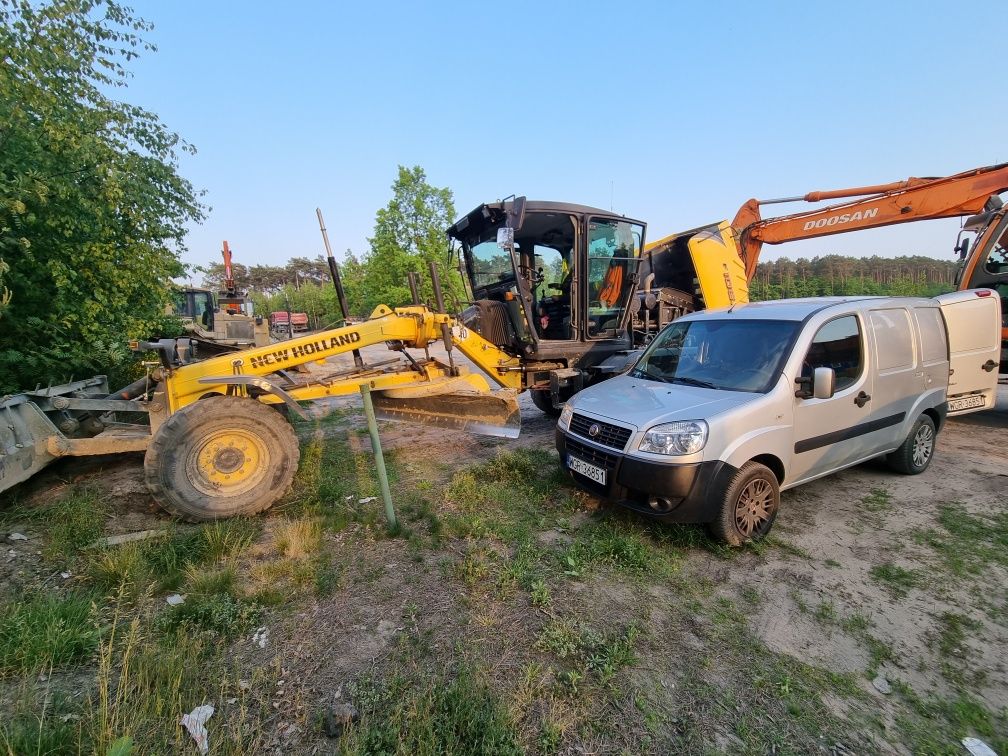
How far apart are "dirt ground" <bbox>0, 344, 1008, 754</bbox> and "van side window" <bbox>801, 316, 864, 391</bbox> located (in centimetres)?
123

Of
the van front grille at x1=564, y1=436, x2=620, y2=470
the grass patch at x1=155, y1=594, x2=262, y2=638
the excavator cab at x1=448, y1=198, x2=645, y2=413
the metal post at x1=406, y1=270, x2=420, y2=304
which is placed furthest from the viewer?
the excavator cab at x1=448, y1=198, x2=645, y2=413

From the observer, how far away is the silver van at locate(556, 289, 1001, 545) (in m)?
3.38

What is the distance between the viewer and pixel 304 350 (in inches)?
189

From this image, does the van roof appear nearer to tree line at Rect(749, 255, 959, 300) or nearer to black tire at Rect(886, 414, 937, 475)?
black tire at Rect(886, 414, 937, 475)

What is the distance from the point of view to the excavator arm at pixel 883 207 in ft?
22.9

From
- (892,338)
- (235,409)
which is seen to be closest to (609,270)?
(892,338)

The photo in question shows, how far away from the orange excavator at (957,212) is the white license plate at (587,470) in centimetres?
708

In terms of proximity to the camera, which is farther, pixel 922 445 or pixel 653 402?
pixel 922 445

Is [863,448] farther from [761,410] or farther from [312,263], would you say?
[312,263]

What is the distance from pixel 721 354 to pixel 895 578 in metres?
2.01

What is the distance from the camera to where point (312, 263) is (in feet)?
178

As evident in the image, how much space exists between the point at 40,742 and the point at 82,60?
711cm

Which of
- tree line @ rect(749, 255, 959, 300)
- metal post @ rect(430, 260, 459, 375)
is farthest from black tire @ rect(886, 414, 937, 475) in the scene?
tree line @ rect(749, 255, 959, 300)

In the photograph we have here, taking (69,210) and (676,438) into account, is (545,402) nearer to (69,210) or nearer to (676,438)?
(676,438)
